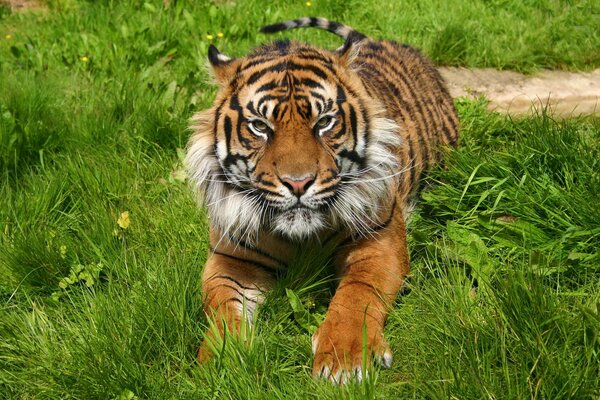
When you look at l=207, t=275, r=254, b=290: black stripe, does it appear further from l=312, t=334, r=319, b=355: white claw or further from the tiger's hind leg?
l=312, t=334, r=319, b=355: white claw

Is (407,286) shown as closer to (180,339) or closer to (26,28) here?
(180,339)

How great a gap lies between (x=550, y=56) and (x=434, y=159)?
219 centimetres

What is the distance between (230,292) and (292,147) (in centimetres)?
65

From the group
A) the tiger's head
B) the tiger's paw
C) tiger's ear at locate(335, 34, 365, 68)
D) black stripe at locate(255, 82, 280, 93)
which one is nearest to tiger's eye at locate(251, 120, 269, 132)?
the tiger's head

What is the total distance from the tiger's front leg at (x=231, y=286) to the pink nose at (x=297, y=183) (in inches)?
17.4

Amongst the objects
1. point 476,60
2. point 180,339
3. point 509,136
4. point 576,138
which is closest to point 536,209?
point 576,138

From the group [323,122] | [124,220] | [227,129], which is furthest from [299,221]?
[124,220]

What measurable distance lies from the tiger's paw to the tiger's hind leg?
28 cm

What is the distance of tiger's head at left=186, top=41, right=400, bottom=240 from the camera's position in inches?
102

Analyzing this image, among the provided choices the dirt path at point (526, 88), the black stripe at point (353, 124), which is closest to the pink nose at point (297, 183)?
the black stripe at point (353, 124)

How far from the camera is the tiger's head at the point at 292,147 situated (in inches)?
102

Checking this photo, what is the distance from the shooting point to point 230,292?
109 inches

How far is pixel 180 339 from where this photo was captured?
2.49m

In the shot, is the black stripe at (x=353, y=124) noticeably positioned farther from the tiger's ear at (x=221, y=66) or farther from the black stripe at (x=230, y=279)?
the black stripe at (x=230, y=279)
